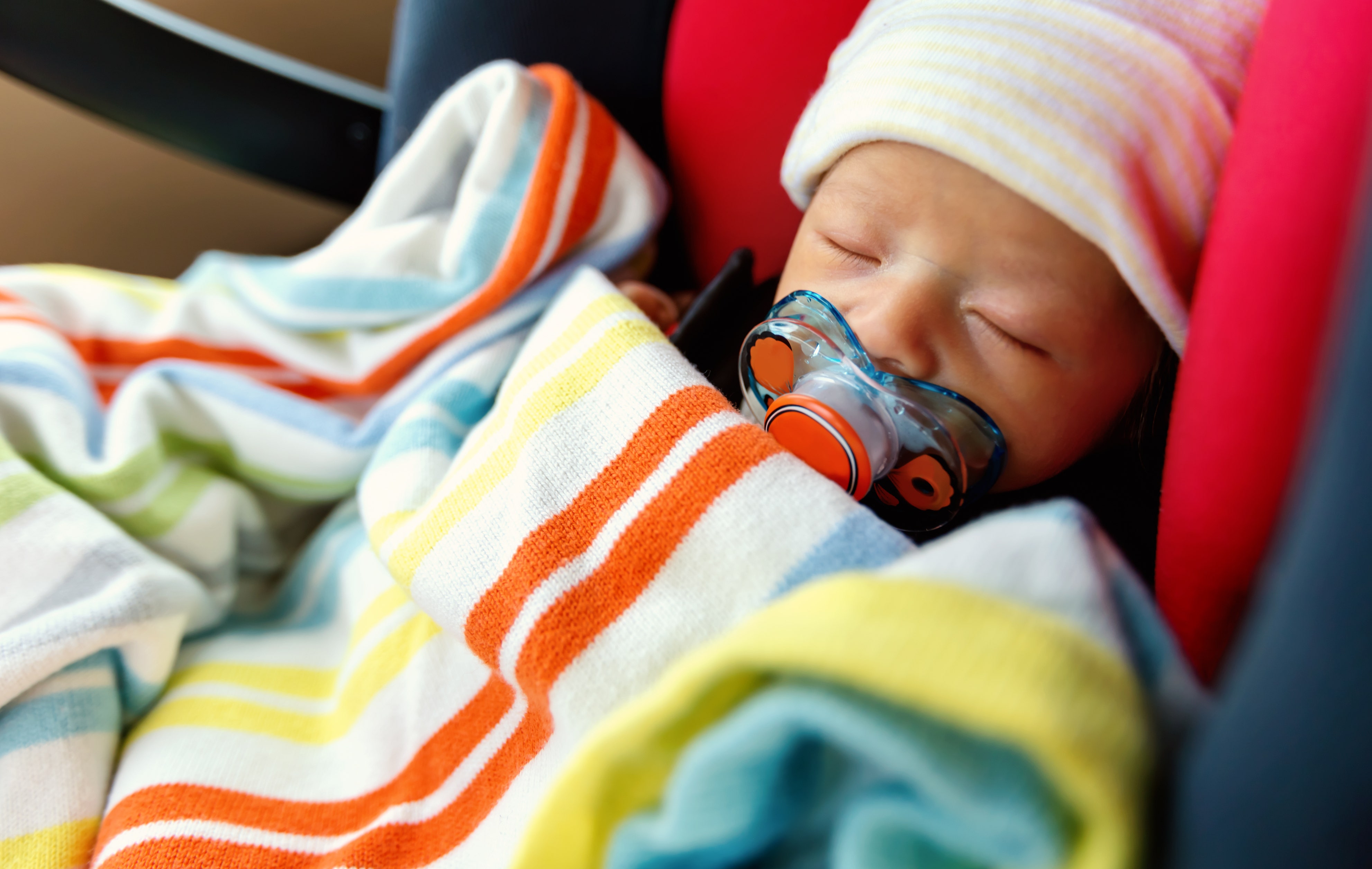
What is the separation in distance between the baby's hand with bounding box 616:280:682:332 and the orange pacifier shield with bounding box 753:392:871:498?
25cm

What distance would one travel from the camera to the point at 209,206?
1.34m

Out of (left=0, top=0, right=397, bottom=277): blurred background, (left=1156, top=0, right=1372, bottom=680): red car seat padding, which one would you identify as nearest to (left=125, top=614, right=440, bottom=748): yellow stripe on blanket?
(left=1156, top=0, right=1372, bottom=680): red car seat padding

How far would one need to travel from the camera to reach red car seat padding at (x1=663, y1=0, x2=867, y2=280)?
748 mm

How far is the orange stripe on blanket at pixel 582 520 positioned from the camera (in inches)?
18.5

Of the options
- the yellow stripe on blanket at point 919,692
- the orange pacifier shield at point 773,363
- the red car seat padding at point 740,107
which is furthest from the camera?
the red car seat padding at point 740,107

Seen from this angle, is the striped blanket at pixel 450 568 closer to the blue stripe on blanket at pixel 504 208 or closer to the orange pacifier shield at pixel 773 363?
the blue stripe on blanket at pixel 504 208

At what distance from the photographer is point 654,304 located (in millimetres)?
802

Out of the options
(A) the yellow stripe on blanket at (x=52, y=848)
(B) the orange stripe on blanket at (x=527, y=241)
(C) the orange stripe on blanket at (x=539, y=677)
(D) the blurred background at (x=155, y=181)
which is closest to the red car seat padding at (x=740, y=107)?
(B) the orange stripe on blanket at (x=527, y=241)

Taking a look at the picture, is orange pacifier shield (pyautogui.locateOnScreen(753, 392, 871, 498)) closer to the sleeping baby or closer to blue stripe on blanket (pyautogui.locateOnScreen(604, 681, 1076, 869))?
the sleeping baby

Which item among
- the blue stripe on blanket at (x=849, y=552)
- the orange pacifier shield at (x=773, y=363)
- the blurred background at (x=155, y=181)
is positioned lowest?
the blurred background at (x=155, y=181)

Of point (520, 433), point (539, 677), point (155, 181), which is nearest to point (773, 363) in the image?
point (520, 433)

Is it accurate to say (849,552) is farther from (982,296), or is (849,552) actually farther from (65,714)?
(65,714)

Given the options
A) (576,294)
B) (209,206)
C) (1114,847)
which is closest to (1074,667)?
(1114,847)

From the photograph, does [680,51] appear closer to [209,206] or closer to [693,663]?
[693,663]
